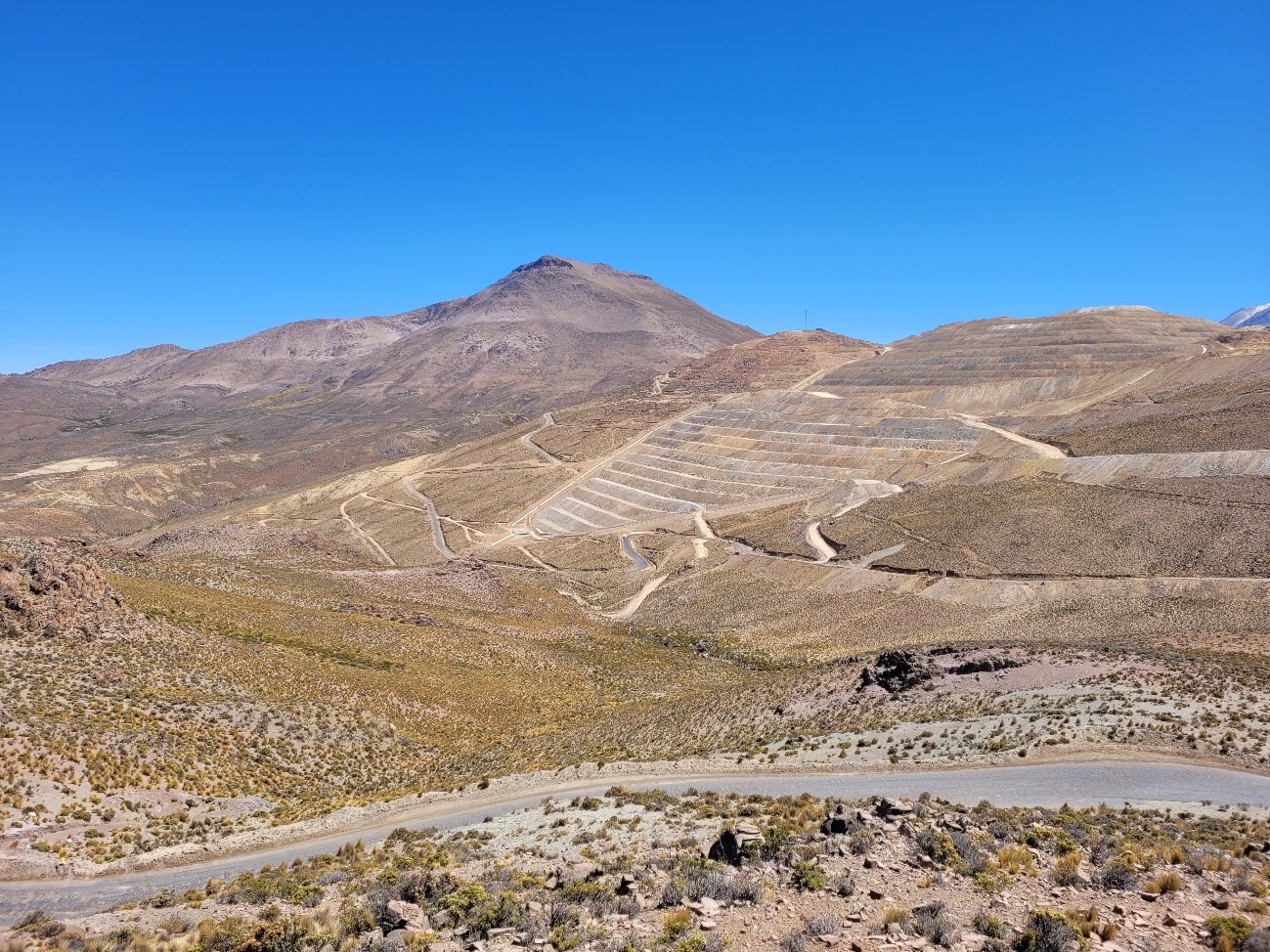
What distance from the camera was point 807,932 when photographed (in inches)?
→ 406

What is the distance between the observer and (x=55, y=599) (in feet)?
85.2

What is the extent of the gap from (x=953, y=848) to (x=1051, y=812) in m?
4.97

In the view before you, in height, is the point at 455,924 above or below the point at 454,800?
above

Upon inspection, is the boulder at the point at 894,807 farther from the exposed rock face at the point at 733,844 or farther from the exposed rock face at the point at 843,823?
the exposed rock face at the point at 733,844

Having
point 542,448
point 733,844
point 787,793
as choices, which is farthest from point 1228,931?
point 542,448

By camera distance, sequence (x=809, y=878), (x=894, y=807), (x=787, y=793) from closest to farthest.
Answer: (x=809, y=878)
(x=894, y=807)
(x=787, y=793)

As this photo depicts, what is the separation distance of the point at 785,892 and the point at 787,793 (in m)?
7.34

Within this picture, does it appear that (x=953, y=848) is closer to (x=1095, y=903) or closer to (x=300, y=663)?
(x=1095, y=903)

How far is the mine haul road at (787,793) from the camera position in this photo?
48.0 feet

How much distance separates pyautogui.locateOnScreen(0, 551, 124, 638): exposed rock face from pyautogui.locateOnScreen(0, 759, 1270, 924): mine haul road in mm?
13818

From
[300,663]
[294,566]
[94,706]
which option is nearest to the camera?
[94,706]

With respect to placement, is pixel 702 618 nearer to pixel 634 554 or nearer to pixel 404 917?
pixel 634 554

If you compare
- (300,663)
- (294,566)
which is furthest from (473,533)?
(300,663)

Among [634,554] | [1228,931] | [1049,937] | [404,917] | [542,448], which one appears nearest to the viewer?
[1228,931]
